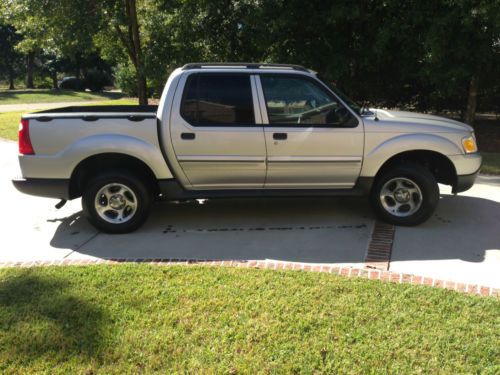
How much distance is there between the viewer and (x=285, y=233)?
5355 mm

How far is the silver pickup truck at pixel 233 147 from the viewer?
5156mm

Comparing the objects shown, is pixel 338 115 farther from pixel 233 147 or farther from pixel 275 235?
pixel 275 235

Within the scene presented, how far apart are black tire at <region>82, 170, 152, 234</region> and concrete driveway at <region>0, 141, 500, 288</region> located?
12cm

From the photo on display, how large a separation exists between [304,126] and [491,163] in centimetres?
547

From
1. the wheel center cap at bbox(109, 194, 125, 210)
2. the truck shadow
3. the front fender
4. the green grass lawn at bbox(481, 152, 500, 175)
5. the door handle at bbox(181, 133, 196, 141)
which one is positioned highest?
the door handle at bbox(181, 133, 196, 141)

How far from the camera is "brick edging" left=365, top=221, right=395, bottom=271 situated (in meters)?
4.48

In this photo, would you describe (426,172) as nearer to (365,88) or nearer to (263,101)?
(263,101)

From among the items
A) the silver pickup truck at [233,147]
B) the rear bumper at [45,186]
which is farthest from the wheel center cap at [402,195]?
the rear bumper at [45,186]

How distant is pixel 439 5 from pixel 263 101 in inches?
254

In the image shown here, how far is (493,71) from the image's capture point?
1192 centimetres

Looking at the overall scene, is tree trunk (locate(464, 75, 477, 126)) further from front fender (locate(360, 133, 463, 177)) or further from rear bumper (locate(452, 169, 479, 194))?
front fender (locate(360, 133, 463, 177))

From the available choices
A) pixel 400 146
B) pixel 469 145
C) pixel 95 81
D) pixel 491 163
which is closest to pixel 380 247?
pixel 400 146

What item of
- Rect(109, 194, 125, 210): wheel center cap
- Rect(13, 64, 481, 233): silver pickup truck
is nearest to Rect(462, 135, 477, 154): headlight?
Rect(13, 64, 481, 233): silver pickup truck

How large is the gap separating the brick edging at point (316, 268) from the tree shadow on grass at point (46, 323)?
1.66 ft
